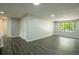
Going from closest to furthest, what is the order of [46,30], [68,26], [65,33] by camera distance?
[68,26] < [65,33] < [46,30]

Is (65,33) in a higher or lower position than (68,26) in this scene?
lower

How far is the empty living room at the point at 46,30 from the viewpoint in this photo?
1.89m

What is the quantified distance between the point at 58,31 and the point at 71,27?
357mm

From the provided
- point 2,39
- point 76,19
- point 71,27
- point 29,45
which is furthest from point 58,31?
point 2,39

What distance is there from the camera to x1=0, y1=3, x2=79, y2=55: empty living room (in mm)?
1891

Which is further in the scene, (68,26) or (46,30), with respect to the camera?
(46,30)

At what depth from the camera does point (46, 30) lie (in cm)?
243

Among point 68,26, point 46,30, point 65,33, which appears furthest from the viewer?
point 46,30

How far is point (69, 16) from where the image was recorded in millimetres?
2086

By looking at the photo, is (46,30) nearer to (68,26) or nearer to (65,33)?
(65,33)

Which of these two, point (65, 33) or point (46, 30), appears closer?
point (65, 33)

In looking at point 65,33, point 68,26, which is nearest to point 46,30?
point 65,33

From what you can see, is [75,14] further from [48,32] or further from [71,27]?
[48,32]

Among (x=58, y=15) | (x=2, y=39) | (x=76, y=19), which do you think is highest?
(x=58, y=15)
